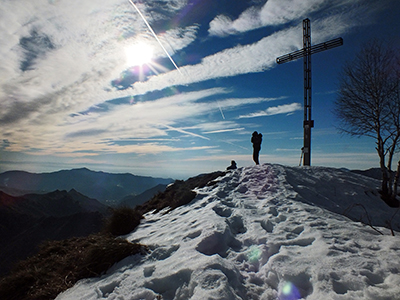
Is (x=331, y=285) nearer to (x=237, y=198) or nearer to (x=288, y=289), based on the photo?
(x=288, y=289)

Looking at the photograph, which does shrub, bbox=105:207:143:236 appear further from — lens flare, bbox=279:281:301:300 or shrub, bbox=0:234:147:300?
lens flare, bbox=279:281:301:300

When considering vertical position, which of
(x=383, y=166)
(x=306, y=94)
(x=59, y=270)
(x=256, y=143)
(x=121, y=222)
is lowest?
(x=59, y=270)

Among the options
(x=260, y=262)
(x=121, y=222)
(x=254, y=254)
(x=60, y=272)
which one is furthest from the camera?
(x=121, y=222)

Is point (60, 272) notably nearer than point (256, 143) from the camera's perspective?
Yes

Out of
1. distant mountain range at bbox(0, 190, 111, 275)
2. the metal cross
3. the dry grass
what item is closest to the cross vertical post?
the metal cross

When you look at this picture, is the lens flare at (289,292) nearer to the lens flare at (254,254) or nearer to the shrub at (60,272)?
the lens flare at (254,254)

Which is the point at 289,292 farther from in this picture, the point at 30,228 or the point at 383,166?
the point at 30,228

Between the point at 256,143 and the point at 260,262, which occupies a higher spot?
the point at 256,143

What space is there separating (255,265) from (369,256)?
1.81 metres

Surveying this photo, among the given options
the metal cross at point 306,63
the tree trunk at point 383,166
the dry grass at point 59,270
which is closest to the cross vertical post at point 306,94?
the metal cross at point 306,63

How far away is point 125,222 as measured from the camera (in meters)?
7.44

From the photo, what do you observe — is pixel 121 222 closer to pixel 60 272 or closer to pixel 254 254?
pixel 60 272

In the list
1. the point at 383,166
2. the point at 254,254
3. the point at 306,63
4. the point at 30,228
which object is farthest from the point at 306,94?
the point at 30,228

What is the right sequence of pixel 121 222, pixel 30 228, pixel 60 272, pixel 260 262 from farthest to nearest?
pixel 30 228, pixel 121 222, pixel 60 272, pixel 260 262
